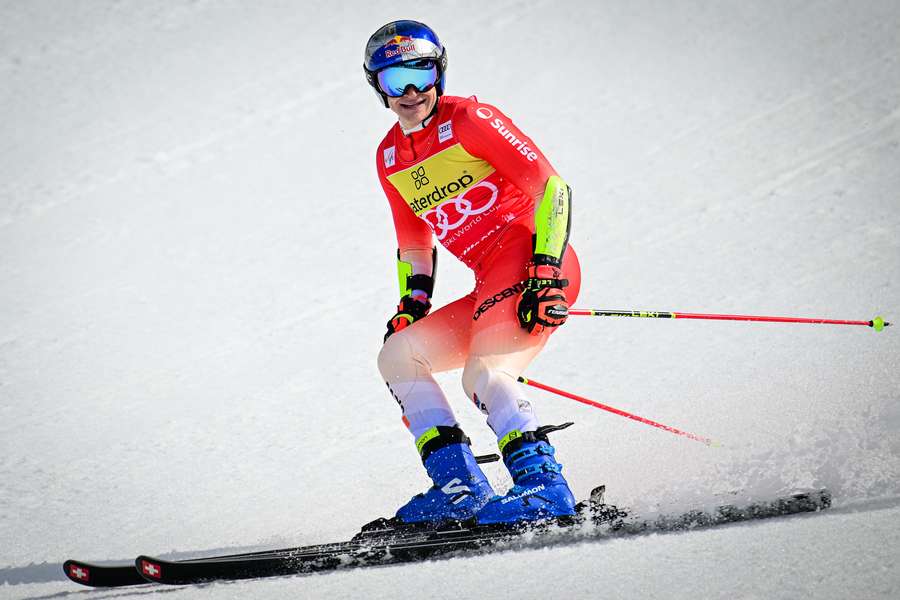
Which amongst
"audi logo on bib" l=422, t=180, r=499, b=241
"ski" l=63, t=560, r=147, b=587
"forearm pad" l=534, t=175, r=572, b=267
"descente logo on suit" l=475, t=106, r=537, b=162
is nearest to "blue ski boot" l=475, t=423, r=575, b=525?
"forearm pad" l=534, t=175, r=572, b=267

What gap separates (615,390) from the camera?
223 inches

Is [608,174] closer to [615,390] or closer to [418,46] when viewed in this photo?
[615,390]

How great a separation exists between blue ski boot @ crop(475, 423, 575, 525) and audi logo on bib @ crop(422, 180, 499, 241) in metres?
1.00

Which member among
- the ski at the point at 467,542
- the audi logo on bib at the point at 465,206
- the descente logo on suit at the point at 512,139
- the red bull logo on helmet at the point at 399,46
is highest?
the red bull logo on helmet at the point at 399,46

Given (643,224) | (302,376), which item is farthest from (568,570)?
(643,224)

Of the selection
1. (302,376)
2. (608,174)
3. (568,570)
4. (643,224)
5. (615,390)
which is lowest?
(568,570)

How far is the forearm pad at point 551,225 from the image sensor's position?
3.81 meters

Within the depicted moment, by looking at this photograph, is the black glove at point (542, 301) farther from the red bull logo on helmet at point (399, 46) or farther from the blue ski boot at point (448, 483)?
the red bull logo on helmet at point (399, 46)

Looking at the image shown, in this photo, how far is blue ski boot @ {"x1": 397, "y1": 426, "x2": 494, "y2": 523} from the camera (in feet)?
12.3

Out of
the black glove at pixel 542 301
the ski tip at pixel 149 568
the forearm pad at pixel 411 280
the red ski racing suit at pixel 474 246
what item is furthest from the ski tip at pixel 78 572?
the black glove at pixel 542 301

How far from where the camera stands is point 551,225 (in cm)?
381

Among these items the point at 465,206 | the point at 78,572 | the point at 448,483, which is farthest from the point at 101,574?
the point at 465,206

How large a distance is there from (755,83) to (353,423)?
7.54 meters

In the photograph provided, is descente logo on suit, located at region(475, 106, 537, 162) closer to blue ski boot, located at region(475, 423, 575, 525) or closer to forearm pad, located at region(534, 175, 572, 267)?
forearm pad, located at region(534, 175, 572, 267)
